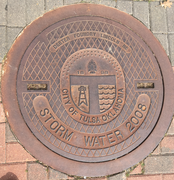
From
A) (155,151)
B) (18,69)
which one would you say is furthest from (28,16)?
(155,151)

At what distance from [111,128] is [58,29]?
3.56 ft

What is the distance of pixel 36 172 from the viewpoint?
1636 mm

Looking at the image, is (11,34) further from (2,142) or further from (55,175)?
(55,175)

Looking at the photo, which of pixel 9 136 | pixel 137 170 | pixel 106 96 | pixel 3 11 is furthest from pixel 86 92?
pixel 3 11

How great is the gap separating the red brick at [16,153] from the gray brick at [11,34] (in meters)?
0.91

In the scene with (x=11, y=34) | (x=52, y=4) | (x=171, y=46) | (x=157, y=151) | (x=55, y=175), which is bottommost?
(x=55, y=175)

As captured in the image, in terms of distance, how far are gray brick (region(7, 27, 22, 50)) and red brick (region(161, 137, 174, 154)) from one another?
1783 millimetres

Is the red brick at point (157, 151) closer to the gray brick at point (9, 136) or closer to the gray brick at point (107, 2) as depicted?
the gray brick at point (9, 136)

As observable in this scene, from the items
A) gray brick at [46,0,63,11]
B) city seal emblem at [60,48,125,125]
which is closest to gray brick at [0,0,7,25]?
gray brick at [46,0,63,11]

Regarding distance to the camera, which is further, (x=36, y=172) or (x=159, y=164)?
(x=159, y=164)

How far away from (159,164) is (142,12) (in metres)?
1.59

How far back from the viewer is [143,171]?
5.82ft

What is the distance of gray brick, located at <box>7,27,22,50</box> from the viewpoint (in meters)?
1.73

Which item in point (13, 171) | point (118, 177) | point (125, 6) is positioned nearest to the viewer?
point (13, 171)
